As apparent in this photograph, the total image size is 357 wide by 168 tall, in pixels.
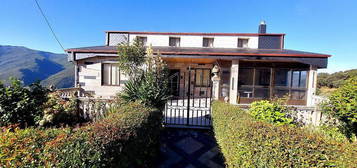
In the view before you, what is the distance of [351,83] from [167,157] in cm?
551

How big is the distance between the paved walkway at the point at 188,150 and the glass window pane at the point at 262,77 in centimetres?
651

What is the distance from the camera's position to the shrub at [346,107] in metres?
3.51

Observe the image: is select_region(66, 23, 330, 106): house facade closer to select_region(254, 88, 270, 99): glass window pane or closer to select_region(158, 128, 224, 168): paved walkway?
select_region(254, 88, 270, 99): glass window pane

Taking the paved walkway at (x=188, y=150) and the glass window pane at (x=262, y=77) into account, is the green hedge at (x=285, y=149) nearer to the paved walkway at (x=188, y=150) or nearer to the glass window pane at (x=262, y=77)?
the paved walkway at (x=188, y=150)

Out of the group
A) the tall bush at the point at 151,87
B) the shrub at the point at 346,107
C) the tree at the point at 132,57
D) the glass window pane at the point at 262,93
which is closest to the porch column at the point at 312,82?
the glass window pane at the point at 262,93

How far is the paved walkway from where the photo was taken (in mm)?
3189

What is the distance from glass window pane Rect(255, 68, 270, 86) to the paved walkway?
6514 mm

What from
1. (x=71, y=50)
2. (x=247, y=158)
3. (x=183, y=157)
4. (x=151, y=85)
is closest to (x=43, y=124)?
(x=151, y=85)

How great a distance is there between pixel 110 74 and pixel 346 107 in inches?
407

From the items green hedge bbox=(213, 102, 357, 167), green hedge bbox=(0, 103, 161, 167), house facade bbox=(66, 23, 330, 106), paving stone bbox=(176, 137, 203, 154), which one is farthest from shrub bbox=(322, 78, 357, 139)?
green hedge bbox=(0, 103, 161, 167)

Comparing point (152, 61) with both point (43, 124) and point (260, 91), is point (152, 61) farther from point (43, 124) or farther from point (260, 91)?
point (260, 91)

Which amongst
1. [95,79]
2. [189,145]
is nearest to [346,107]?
[189,145]

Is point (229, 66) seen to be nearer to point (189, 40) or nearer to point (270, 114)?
point (189, 40)

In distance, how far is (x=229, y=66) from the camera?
28.3ft
